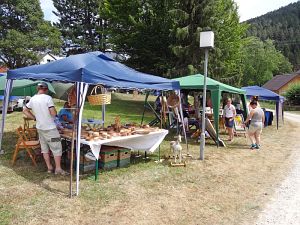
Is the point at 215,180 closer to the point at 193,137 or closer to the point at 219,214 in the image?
the point at 219,214

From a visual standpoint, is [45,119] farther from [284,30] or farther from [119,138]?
[284,30]

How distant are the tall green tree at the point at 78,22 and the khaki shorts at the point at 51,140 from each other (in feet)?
105

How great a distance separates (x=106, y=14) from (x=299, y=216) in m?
23.5

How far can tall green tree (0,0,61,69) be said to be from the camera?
1172 inches

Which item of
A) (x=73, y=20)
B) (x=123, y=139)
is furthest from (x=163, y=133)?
(x=73, y=20)

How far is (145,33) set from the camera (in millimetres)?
22500

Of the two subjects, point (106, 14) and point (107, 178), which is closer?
point (107, 178)

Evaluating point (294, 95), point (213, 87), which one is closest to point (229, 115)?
point (213, 87)

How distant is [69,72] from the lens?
5906 millimetres

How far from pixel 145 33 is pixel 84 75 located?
1763 cm

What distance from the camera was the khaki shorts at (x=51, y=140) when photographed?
6.13 meters

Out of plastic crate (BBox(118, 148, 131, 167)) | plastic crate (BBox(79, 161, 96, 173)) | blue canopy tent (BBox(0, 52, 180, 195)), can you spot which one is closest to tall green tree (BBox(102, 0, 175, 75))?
blue canopy tent (BBox(0, 52, 180, 195))

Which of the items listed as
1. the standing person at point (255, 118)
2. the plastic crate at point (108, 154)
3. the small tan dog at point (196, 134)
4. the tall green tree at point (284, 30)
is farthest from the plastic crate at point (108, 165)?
the tall green tree at point (284, 30)

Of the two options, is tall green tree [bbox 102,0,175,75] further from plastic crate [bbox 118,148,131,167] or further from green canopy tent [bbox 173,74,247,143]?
plastic crate [bbox 118,148,131,167]
